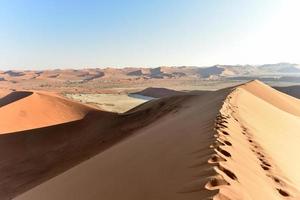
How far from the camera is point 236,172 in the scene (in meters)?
4.54

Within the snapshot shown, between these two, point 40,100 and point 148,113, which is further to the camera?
point 40,100

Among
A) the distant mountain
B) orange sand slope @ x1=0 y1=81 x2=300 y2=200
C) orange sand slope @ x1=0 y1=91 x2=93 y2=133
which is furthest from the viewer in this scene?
the distant mountain

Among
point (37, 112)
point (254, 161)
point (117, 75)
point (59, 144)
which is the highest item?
point (254, 161)

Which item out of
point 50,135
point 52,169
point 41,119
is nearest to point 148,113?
point 50,135

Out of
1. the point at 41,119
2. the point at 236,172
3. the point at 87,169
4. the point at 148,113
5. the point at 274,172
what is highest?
the point at 236,172

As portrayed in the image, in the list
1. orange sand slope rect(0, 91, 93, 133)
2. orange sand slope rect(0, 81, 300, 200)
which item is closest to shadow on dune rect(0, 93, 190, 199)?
orange sand slope rect(0, 91, 93, 133)

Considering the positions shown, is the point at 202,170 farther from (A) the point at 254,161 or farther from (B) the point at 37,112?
(B) the point at 37,112

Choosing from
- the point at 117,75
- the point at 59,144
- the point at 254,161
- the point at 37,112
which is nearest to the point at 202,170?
the point at 254,161

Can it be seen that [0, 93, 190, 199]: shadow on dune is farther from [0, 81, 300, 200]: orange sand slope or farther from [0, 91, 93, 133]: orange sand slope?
[0, 81, 300, 200]: orange sand slope

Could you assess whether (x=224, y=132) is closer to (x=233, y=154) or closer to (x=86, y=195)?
(x=233, y=154)

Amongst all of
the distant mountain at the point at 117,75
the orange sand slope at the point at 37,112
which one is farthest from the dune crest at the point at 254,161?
the distant mountain at the point at 117,75

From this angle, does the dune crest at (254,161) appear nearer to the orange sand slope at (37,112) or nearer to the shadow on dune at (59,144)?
the shadow on dune at (59,144)

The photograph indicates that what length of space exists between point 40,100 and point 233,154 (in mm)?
23943

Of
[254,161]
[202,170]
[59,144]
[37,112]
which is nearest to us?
[202,170]
